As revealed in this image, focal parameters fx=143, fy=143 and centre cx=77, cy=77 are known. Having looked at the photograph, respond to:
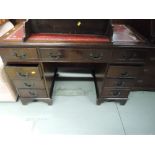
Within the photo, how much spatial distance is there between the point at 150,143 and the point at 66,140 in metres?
0.19

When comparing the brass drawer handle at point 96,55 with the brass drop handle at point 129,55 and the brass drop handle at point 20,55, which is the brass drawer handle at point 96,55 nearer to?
the brass drop handle at point 129,55

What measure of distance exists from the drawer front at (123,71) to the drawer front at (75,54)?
0.42 feet

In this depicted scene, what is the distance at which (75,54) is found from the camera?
3.46ft

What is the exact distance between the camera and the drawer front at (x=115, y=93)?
1.34 meters

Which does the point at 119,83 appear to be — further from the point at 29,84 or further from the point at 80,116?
the point at 29,84

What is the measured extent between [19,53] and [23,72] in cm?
18

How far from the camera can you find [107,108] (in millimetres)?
1490

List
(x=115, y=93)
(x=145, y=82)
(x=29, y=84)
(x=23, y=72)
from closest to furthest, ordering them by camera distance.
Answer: (x=23, y=72) → (x=29, y=84) → (x=115, y=93) → (x=145, y=82)

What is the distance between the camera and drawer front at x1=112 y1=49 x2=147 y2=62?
103 centimetres

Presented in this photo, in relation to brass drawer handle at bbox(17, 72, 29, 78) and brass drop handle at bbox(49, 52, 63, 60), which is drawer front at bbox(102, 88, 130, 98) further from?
brass drawer handle at bbox(17, 72, 29, 78)

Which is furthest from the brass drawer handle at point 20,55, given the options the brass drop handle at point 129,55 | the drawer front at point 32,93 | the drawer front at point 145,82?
the drawer front at point 145,82

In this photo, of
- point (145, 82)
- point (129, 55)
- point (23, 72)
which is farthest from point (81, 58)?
point (145, 82)

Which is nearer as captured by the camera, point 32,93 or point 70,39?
point 70,39
